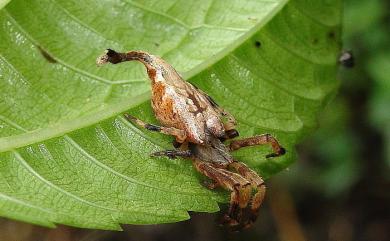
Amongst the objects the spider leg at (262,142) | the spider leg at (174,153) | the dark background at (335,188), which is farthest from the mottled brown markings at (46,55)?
the dark background at (335,188)

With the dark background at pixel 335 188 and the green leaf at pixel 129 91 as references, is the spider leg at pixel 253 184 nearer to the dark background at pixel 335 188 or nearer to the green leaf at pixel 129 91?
the green leaf at pixel 129 91

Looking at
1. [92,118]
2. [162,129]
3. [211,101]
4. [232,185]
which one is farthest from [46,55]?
[232,185]

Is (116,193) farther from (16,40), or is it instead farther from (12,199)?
(16,40)

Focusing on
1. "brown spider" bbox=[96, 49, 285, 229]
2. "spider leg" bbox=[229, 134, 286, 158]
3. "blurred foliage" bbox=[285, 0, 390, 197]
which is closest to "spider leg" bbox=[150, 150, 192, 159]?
"brown spider" bbox=[96, 49, 285, 229]

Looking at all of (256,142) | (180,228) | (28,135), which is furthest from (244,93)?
(180,228)

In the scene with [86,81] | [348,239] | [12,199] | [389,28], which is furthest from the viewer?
[348,239]
